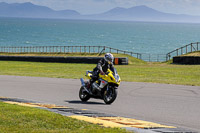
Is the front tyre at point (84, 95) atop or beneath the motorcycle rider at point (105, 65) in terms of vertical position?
beneath

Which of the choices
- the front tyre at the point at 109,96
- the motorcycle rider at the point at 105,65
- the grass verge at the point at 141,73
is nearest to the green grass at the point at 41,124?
the motorcycle rider at the point at 105,65

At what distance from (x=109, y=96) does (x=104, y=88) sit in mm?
306

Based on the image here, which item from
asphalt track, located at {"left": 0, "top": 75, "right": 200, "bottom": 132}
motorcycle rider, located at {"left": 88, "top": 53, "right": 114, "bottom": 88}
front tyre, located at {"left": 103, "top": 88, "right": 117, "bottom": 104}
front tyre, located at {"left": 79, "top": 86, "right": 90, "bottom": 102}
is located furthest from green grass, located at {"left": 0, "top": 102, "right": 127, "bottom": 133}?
front tyre, located at {"left": 79, "top": 86, "right": 90, "bottom": 102}

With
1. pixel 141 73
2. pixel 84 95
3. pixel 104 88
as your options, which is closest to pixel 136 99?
pixel 104 88

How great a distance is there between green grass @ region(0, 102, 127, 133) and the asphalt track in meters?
2.07

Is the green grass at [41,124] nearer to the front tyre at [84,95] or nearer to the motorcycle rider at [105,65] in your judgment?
the motorcycle rider at [105,65]

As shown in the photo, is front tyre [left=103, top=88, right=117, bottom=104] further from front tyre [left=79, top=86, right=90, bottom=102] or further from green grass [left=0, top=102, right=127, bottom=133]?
green grass [left=0, top=102, right=127, bottom=133]

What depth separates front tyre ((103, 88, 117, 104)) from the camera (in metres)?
12.3

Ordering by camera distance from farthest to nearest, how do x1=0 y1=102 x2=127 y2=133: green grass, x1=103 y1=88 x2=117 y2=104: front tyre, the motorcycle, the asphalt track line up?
x1=103 y1=88 x2=117 y2=104: front tyre, the motorcycle, the asphalt track, x1=0 y1=102 x2=127 y2=133: green grass

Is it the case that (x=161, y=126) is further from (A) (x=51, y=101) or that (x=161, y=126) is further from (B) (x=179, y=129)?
(A) (x=51, y=101)

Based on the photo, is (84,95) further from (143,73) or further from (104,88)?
(143,73)

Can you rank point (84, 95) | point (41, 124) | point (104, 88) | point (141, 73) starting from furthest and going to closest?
point (141, 73), point (84, 95), point (104, 88), point (41, 124)

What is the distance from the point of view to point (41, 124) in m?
8.70

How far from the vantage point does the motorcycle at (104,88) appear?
A: 11.9m
